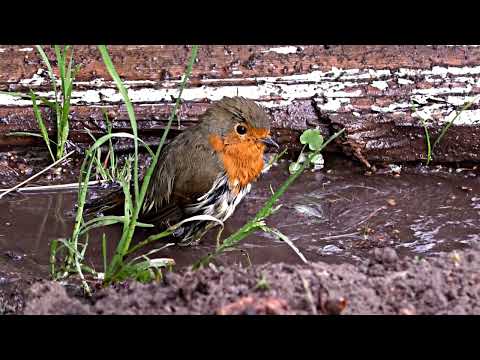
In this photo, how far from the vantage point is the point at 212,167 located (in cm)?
457

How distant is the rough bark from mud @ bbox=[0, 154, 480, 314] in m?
0.22

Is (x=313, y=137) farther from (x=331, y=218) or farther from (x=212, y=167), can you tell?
(x=212, y=167)

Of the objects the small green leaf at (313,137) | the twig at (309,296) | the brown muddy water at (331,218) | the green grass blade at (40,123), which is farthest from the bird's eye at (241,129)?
the twig at (309,296)

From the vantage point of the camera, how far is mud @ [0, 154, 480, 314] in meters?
2.77

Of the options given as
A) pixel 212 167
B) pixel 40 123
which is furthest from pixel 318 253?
pixel 40 123

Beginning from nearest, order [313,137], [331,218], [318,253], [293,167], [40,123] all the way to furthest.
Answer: [318,253] < [331,218] < [40,123] < [313,137] < [293,167]

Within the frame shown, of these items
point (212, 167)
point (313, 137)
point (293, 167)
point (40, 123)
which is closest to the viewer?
point (212, 167)

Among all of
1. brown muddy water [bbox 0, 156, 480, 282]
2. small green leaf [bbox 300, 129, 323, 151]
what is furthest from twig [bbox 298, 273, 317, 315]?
small green leaf [bbox 300, 129, 323, 151]

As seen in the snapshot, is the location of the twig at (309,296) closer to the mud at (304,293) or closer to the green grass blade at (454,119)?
the mud at (304,293)

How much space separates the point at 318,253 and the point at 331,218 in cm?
41

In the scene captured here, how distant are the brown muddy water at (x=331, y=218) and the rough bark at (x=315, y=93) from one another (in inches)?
7.6
